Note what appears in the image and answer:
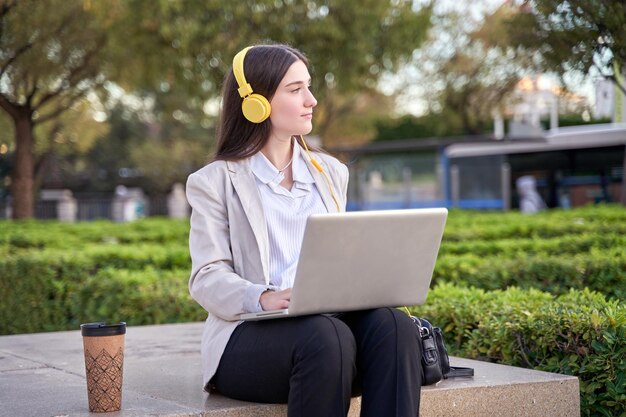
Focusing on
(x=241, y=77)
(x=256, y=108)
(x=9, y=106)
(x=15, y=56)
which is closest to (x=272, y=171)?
(x=256, y=108)

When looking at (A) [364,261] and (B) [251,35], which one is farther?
(B) [251,35]

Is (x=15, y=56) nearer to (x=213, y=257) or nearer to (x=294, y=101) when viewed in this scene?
(x=294, y=101)

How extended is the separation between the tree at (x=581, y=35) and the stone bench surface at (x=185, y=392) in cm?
249

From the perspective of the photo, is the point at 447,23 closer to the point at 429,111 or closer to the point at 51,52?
the point at 429,111

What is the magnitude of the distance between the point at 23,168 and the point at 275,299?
56.9 ft

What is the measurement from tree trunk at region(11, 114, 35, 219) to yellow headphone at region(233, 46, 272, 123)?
15853 millimetres

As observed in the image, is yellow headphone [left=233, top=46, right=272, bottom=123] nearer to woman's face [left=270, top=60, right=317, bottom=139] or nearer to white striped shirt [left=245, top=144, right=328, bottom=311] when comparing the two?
woman's face [left=270, top=60, right=317, bottom=139]

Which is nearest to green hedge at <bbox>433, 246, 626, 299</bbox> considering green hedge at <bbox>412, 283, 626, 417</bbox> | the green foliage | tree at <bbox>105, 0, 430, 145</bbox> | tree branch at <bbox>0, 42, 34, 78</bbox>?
the green foliage

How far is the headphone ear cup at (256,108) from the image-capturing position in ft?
11.7

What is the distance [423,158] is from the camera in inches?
1120

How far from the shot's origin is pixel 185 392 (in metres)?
3.71

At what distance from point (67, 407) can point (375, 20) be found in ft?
54.0

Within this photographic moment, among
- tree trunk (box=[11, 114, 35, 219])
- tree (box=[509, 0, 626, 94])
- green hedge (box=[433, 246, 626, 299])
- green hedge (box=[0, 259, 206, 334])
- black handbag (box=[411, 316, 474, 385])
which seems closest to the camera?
black handbag (box=[411, 316, 474, 385])

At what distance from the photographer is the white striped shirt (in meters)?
3.52
